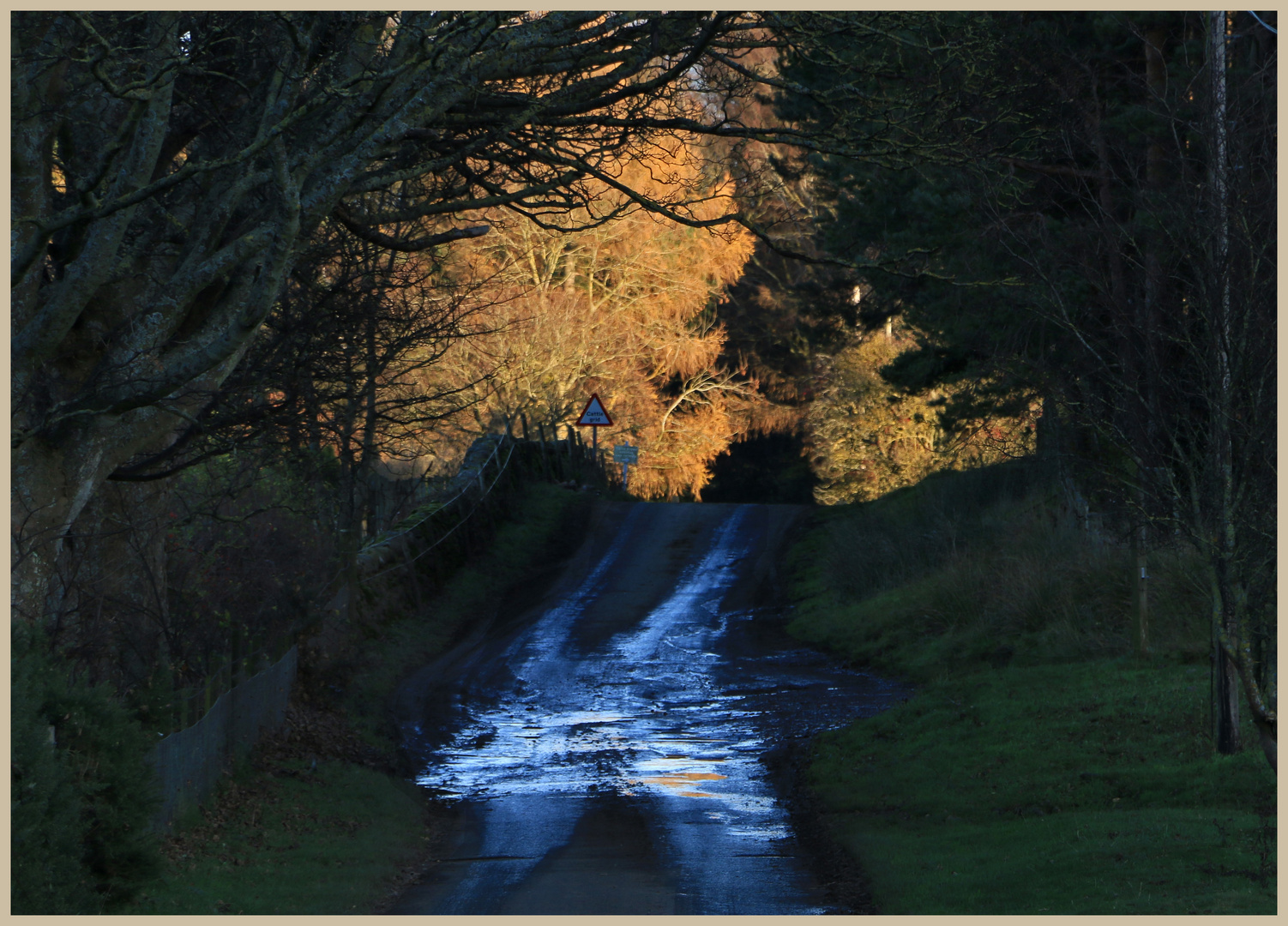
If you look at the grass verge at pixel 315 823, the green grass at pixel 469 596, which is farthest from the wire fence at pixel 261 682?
the green grass at pixel 469 596

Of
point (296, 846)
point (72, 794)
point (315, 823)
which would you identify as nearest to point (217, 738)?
point (315, 823)

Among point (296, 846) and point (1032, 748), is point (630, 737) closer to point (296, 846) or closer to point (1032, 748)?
point (1032, 748)

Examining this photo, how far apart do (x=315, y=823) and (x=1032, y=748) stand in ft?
21.6

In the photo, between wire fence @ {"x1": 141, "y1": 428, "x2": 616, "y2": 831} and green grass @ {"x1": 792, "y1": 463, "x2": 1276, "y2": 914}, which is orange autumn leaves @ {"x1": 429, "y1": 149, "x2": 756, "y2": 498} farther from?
green grass @ {"x1": 792, "y1": 463, "x2": 1276, "y2": 914}

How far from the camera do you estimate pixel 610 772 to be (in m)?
12.7

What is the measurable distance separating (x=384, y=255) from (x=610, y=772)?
7.32 meters

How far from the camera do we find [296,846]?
32.3ft

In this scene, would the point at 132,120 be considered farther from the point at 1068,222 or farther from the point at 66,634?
the point at 1068,222

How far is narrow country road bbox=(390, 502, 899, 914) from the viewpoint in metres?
8.89

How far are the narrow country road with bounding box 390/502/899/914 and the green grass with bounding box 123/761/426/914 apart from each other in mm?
460

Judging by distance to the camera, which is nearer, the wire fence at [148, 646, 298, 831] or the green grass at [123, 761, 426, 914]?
the green grass at [123, 761, 426, 914]

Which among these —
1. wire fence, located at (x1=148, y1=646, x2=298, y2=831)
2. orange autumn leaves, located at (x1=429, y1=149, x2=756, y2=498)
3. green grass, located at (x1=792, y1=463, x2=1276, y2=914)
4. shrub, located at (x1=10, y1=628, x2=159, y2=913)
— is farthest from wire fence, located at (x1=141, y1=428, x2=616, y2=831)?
green grass, located at (x1=792, y1=463, x2=1276, y2=914)

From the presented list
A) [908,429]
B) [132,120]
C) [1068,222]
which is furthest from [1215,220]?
[908,429]

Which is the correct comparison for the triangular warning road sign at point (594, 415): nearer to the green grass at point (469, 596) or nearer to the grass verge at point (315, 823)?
the green grass at point (469, 596)
